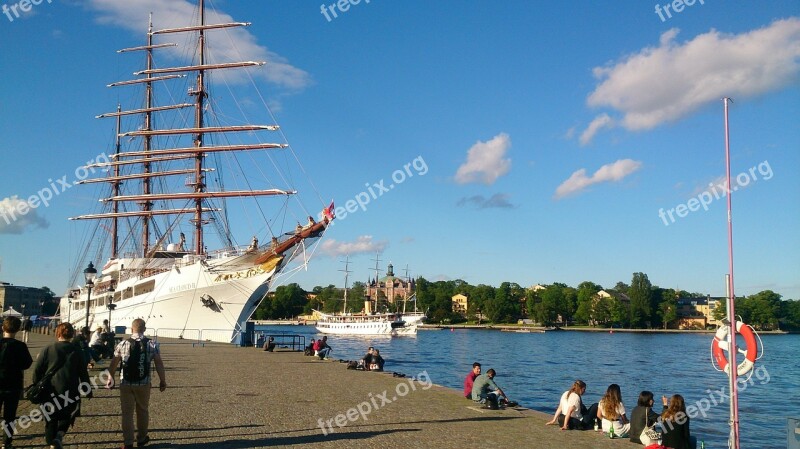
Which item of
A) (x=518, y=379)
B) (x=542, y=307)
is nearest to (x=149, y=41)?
(x=518, y=379)

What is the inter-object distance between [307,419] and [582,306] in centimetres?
16210

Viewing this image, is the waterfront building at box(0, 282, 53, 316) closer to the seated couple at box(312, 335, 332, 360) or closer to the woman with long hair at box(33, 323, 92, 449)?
the seated couple at box(312, 335, 332, 360)

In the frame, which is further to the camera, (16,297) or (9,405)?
(16,297)

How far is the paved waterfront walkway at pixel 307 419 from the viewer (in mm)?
11766

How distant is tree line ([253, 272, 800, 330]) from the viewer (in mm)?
157963

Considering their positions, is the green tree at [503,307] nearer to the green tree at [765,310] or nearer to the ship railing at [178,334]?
the green tree at [765,310]

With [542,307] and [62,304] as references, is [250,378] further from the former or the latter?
[542,307]

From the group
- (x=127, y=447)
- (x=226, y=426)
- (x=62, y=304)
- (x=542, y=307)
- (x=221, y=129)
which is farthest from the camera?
(x=542, y=307)

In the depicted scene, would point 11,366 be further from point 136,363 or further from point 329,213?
point 329,213

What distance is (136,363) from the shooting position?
33.7 ft

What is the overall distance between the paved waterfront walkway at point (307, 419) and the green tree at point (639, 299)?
148m

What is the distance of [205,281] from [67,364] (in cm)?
4193

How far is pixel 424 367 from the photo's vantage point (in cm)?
4938

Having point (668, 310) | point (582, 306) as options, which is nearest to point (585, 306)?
point (582, 306)
